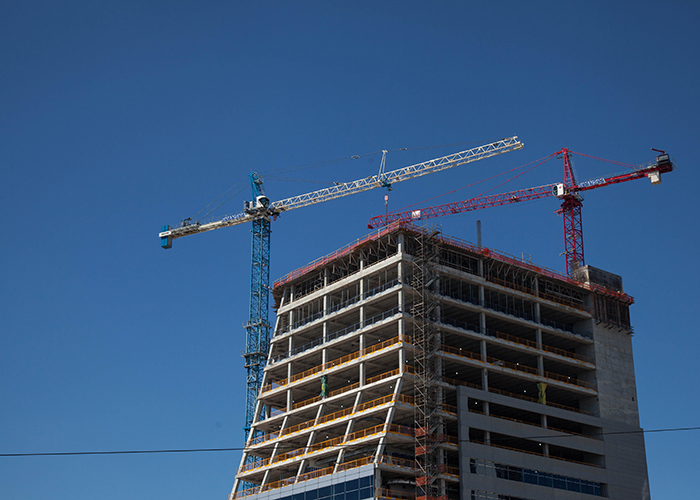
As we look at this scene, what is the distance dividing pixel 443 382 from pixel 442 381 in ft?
0.56

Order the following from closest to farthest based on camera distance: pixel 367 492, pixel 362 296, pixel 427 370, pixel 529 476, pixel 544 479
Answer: pixel 367 492 < pixel 427 370 < pixel 529 476 < pixel 544 479 < pixel 362 296

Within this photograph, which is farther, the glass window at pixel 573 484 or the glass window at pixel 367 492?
the glass window at pixel 573 484

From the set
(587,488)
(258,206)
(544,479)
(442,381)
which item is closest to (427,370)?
(442,381)

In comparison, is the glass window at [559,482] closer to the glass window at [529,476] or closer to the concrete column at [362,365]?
the glass window at [529,476]

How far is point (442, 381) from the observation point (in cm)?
9762

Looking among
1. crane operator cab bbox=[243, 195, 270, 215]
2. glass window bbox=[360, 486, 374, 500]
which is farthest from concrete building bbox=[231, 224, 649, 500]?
crane operator cab bbox=[243, 195, 270, 215]

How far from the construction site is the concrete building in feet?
0.66

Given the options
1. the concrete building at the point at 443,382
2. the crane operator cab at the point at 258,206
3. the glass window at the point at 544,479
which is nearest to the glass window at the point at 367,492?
the concrete building at the point at 443,382

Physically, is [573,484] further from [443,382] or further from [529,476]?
[443,382]

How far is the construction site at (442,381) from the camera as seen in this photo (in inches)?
3743

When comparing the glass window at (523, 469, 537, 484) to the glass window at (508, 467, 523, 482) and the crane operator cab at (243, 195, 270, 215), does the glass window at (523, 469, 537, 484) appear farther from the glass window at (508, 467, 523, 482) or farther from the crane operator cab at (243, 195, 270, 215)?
the crane operator cab at (243, 195, 270, 215)

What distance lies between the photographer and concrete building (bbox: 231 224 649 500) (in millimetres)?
95062

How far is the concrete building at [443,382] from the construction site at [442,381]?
20cm

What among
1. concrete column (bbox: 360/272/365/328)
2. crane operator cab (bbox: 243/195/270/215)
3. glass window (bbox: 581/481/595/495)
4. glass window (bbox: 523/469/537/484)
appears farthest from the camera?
crane operator cab (bbox: 243/195/270/215)
